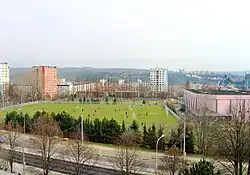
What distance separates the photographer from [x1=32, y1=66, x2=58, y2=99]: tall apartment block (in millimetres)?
71562

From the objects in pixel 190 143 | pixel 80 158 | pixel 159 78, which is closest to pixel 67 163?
pixel 80 158

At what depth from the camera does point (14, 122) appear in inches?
1126

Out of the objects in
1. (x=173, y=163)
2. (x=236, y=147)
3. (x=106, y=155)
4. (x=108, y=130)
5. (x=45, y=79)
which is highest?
(x=45, y=79)

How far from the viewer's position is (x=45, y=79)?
72.5 m

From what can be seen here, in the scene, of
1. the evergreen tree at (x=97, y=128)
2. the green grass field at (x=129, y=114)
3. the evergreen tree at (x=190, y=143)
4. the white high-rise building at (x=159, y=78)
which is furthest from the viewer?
the white high-rise building at (x=159, y=78)

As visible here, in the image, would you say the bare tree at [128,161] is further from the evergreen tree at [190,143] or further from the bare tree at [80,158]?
the evergreen tree at [190,143]

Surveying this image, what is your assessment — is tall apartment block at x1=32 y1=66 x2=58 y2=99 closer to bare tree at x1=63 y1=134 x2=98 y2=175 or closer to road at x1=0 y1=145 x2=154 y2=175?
road at x1=0 y1=145 x2=154 y2=175

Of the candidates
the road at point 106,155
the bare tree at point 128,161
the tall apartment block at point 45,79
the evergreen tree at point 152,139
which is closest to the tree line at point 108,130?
the evergreen tree at point 152,139

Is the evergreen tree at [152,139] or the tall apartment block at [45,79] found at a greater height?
the tall apartment block at [45,79]

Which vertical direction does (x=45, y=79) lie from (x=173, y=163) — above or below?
above

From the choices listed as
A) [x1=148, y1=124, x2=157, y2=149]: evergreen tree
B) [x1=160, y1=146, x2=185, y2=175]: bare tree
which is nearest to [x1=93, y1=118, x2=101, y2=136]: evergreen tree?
[x1=148, y1=124, x2=157, y2=149]: evergreen tree

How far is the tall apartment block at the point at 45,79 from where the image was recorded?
7156 centimetres

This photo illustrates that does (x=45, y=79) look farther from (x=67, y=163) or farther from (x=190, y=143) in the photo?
(x=67, y=163)

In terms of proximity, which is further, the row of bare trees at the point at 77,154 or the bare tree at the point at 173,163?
the row of bare trees at the point at 77,154
